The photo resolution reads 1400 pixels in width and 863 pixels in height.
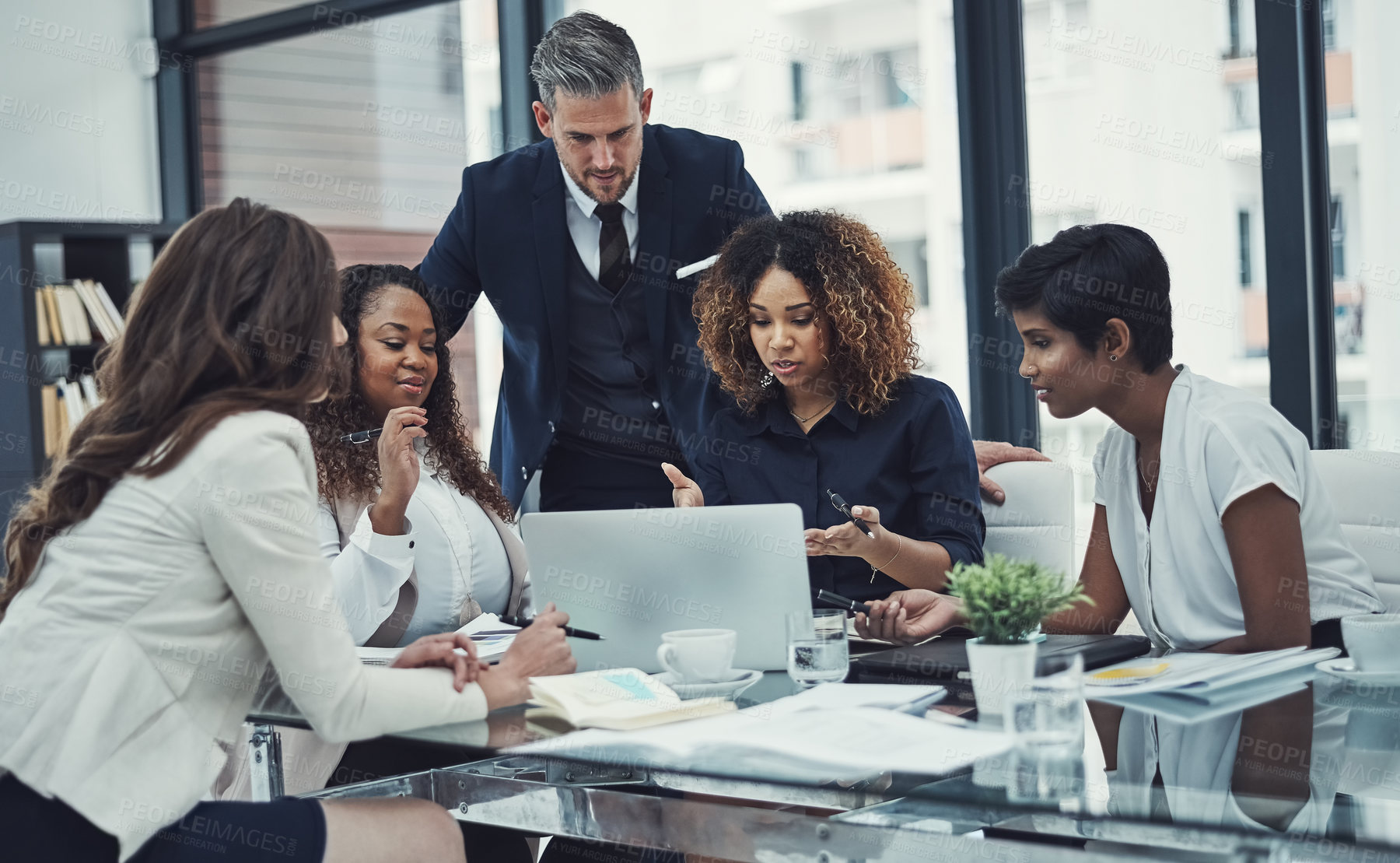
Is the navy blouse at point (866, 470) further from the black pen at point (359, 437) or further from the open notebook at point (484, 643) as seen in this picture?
the black pen at point (359, 437)

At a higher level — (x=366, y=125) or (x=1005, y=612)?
(x=366, y=125)

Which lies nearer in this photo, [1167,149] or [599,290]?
[599,290]

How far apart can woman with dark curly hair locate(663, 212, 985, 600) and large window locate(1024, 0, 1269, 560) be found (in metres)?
0.98

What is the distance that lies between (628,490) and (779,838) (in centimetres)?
159

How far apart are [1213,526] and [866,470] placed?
24.9 inches

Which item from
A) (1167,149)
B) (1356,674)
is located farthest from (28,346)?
(1356,674)

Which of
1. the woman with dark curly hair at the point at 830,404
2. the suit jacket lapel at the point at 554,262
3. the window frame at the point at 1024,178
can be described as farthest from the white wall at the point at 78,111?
the woman with dark curly hair at the point at 830,404

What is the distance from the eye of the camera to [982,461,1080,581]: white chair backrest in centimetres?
232

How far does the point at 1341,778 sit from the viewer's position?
110cm

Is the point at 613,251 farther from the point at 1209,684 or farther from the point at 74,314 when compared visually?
the point at 74,314

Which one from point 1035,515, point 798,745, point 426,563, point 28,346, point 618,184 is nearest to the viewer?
point 798,745


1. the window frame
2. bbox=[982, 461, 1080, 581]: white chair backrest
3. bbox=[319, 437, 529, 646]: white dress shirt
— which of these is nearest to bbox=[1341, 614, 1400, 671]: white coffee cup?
bbox=[982, 461, 1080, 581]: white chair backrest

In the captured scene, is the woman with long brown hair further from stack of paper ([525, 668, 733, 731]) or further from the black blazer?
the black blazer

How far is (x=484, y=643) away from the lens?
1902 millimetres
